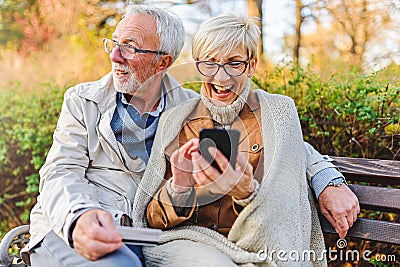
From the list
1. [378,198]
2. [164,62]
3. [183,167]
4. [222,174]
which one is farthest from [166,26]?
[378,198]

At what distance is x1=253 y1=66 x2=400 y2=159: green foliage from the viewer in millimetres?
2705

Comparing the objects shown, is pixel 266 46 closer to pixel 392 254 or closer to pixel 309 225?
pixel 392 254

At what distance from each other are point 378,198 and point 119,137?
3.36 ft

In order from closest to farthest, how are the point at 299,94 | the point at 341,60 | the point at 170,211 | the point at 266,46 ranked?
the point at 170,211 → the point at 299,94 → the point at 341,60 → the point at 266,46

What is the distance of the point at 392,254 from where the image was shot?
111 inches

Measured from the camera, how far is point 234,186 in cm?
162

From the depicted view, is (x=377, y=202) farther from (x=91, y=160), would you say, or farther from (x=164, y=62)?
(x=91, y=160)

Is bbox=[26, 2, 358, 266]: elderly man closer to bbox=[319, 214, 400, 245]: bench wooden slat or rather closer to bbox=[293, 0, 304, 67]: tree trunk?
bbox=[319, 214, 400, 245]: bench wooden slat

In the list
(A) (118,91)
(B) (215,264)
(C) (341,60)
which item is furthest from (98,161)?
(C) (341,60)

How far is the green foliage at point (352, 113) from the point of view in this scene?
2.71 m

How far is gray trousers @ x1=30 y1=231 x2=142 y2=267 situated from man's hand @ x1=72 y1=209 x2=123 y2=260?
27mm

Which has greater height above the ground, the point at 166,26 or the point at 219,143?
the point at 166,26

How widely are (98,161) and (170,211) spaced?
0.42 meters

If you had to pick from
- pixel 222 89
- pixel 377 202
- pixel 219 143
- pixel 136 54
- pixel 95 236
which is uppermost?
pixel 136 54
